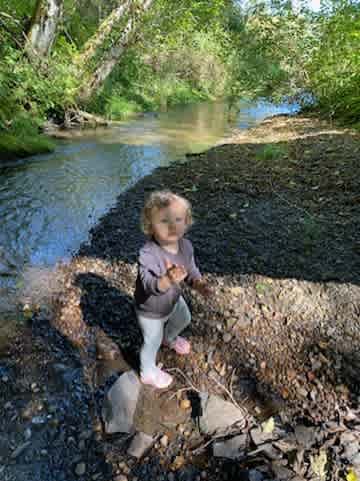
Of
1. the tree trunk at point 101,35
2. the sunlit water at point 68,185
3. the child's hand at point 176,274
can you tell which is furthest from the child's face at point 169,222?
the tree trunk at point 101,35

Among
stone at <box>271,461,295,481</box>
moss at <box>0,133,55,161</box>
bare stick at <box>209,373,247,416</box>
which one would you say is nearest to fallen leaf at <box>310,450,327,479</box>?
stone at <box>271,461,295,481</box>

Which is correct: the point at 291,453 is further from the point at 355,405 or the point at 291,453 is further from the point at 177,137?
the point at 177,137

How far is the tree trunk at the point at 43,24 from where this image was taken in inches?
392

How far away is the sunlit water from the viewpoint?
13.4 feet

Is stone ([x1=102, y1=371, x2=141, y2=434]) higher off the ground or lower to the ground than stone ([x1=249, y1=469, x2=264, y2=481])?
lower

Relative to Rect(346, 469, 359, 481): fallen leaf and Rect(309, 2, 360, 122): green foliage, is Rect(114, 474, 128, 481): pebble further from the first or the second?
Rect(309, 2, 360, 122): green foliage

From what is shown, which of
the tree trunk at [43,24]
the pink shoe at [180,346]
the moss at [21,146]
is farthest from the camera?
the tree trunk at [43,24]

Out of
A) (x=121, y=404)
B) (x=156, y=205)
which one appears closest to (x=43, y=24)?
(x=156, y=205)

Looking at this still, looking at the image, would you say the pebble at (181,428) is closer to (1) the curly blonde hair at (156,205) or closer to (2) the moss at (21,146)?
(1) the curly blonde hair at (156,205)

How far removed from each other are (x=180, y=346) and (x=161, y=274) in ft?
2.58

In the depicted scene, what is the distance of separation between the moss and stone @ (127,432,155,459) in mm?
7212

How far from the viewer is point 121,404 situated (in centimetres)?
204

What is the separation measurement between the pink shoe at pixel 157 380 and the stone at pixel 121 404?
54 millimetres

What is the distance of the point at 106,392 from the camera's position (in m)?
2.21
